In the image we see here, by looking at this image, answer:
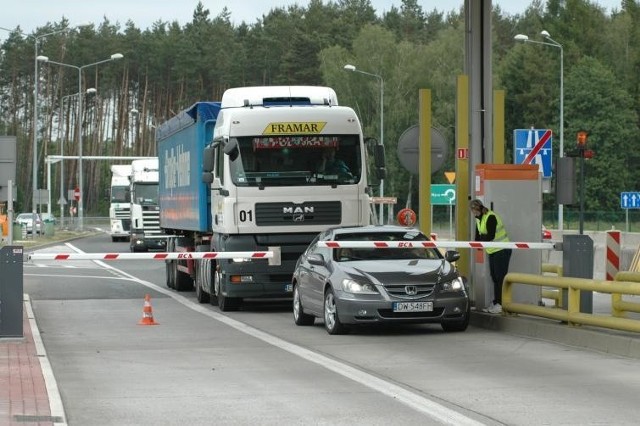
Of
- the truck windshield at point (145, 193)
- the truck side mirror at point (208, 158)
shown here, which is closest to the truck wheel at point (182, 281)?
the truck side mirror at point (208, 158)

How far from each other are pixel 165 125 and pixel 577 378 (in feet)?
66.7

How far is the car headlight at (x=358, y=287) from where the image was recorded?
1842 cm

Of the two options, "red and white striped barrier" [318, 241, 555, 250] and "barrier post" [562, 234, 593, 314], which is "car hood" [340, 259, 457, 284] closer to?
"red and white striped barrier" [318, 241, 555, 250]

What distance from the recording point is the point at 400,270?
61.1ft

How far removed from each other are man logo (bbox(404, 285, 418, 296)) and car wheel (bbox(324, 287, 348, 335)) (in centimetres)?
96

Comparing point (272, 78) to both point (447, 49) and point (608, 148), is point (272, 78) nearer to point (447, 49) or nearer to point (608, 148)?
point (447, 49)

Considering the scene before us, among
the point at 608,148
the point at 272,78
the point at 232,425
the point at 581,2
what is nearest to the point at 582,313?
the point at 232,425

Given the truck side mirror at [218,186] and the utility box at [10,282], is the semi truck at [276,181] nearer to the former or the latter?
the truck side mirror at [218,186]

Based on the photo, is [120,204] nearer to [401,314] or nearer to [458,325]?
[458,325]

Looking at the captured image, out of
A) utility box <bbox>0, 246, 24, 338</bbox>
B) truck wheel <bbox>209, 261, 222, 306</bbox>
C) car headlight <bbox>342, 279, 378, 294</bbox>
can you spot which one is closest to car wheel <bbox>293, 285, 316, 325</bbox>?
car headlight <bbox>342, 279, 378, 294</bbox>

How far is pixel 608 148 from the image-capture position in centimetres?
10019

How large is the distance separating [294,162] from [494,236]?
520 centimetres

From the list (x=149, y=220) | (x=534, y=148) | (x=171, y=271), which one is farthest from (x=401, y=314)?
(x=149, y=220)

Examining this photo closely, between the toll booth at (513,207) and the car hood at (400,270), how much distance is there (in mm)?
1634
